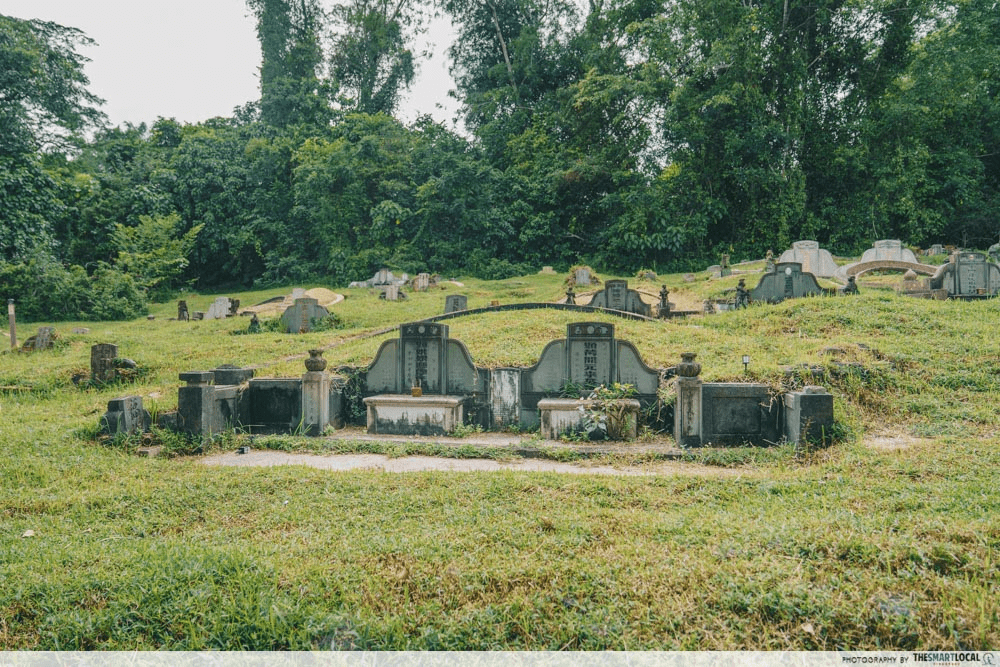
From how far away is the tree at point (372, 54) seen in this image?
33000 millimetres

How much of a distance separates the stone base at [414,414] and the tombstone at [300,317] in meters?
8.01

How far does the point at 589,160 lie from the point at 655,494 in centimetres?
2513

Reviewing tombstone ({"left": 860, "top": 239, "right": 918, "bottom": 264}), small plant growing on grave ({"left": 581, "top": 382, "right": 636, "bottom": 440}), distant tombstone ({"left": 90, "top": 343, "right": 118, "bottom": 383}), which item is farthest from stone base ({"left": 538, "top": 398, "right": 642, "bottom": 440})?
tombstone ({"left": 860, "top": 239, "right": 918, "bottom": 264})

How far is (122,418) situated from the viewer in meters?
Result: 6.08

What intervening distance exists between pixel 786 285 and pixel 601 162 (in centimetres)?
1563

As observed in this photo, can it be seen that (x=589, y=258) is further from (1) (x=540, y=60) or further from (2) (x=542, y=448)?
(2) (x=542, y=448)

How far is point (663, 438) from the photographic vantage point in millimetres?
6660

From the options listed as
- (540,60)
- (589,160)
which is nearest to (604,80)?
(589,160)

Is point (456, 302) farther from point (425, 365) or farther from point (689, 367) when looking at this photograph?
point (689, 367)

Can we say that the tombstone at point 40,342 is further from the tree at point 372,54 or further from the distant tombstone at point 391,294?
the tree at point 372,54

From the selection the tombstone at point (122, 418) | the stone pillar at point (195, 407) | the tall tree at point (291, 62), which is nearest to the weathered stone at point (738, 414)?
the stone pillar at point (195, 407)

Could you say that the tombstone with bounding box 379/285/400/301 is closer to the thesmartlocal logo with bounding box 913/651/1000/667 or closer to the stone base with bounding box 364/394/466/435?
the stone base with bounding box 364/394/466/435

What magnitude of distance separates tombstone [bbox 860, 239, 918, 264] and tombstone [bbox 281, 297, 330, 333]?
18648 millimetres

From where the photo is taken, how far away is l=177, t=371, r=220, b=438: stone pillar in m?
6.34
